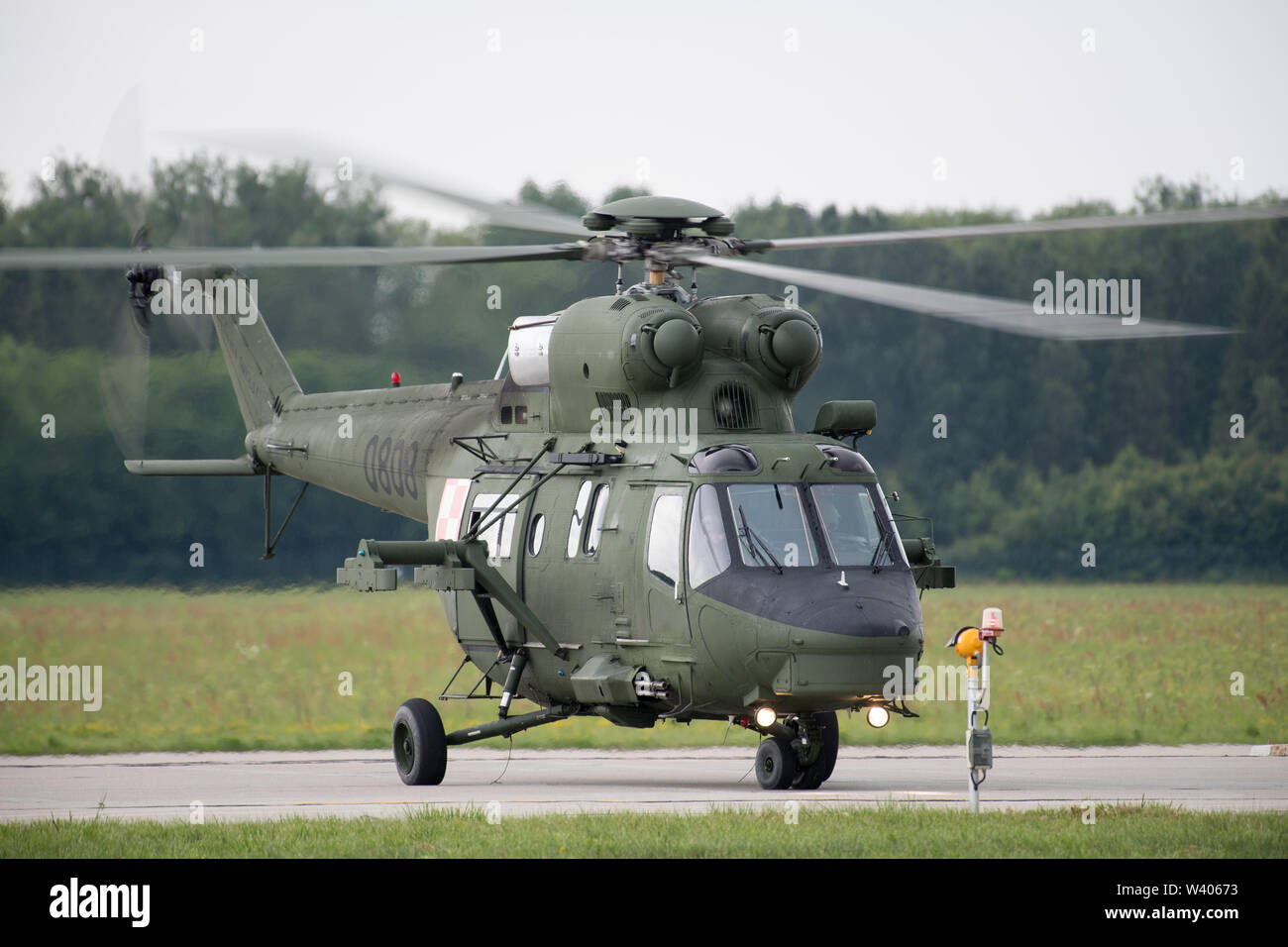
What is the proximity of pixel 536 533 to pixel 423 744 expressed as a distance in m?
2.04

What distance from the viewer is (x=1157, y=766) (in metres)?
16.6

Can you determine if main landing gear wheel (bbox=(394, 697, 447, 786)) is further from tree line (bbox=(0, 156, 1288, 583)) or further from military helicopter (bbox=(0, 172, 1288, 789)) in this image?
tree line (bbox=(0, 156, 1288, 583))

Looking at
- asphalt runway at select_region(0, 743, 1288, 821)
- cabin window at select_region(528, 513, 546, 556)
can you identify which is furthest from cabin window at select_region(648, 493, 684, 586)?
asphalt runway at select_region(0, 743, 1288, 821)

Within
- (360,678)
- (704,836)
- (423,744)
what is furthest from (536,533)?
(360,678)

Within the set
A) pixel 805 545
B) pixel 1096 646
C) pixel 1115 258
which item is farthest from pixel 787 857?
pixel 1115 258

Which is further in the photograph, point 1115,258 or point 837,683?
point 1115,258

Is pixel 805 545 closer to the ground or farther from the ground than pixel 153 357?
closer to the ground

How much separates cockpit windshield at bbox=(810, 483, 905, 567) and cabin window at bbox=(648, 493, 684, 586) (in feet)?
A: 3.36

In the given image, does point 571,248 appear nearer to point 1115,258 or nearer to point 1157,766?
point 1157,766

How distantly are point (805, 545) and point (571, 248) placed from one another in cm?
322

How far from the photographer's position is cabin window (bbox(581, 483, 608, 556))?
14250 mm

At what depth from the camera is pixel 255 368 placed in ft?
64.2

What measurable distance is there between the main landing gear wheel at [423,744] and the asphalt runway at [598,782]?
158mm

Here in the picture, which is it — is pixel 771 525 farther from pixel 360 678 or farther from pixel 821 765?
pixel 360 678
